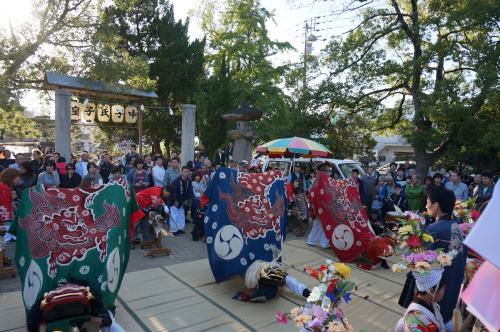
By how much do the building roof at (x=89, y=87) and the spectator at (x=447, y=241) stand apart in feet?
35.8

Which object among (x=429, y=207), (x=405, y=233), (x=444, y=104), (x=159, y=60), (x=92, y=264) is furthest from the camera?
(x=159, y=60)

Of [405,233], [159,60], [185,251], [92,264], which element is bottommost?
[185,251]

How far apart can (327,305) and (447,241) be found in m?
1.37

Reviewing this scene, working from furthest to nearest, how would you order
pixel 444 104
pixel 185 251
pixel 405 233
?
pixel 444 104
pixel 185 251
pixel 405 233

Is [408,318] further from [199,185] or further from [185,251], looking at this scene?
[199,185]

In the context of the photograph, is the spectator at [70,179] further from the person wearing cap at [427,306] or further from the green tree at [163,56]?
the green tree at [163,56]

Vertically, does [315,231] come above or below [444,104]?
below

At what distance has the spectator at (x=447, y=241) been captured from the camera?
2847 mm

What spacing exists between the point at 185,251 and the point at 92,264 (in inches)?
126

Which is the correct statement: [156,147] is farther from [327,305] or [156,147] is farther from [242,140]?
[327,305]

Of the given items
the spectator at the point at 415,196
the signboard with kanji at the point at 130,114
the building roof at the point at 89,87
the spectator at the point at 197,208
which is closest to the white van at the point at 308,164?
the spectator at the point at 415,196

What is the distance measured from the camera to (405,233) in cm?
306

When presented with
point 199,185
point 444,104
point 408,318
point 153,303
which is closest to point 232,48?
point 444,104

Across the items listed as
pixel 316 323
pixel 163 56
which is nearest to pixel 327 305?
pixel 316 323
